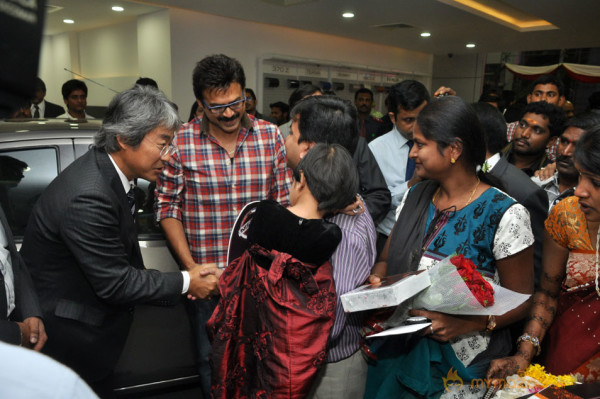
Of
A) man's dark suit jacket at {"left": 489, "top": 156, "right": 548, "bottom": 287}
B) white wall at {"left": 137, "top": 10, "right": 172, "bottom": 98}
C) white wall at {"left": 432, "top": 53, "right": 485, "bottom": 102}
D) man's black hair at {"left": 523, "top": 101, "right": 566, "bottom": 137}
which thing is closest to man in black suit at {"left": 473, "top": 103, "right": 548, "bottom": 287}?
man's dark suit jacket at {"left": 489, "top": 156, "right": 548, "bottom": 287}

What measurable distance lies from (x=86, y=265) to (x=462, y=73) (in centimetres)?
1429

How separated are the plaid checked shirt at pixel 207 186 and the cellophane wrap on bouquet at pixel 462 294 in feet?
3.71

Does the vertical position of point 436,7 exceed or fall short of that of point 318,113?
it exceeds it

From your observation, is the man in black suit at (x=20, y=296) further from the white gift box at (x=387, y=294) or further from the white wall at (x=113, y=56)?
the white wall at (x=113, y=56)

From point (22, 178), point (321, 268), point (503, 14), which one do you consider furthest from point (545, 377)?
point (503, 14)

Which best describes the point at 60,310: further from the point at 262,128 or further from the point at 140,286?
the point at 262,128

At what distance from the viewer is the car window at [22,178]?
7.64 feet

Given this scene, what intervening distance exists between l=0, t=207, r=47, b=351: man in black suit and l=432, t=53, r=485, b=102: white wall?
14.0 m

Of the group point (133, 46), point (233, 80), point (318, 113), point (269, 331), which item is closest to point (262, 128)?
point (233, 80)

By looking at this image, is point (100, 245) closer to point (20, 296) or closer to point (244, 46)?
point (20, 296)

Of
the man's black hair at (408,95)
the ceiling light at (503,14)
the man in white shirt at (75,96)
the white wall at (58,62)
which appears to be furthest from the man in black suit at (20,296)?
the white wall at (58,62)

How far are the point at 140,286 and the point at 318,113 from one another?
3.54 feet

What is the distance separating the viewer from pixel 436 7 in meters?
7.21

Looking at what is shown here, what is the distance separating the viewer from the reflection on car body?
2.34 meters
